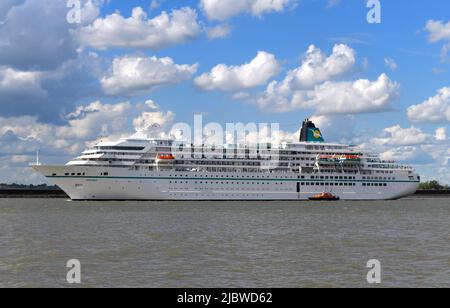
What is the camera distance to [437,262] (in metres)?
26.0

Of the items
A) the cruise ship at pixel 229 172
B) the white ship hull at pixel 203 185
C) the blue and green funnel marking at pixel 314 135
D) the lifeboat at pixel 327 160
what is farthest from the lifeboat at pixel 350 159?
the blue and green funnel marking at pixel 314 135

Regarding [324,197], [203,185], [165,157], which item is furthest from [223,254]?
[324,197]

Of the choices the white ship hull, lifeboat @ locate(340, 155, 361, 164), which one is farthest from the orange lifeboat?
lifeboat @ locate(340, 155, 361, 164)

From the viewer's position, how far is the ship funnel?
10912 centimetres

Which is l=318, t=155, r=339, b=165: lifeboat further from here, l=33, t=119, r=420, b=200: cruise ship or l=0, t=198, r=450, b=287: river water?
l=0, t=198, r=450, b=287: river water

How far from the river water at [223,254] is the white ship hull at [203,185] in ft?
134

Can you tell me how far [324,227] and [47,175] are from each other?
5391cm

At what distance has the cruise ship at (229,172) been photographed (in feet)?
283

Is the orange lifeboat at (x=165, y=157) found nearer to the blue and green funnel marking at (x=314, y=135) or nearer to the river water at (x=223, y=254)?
the blue and green funnel marking at (x=314, y=135)

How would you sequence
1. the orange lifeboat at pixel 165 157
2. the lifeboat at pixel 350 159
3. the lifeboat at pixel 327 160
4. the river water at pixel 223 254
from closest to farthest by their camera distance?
the river water at pixel 223 254 < the orange lifeboat at pixel 165 157 < the lifeboat at pixel 327 160 < the lifeboat at pixel 350 159

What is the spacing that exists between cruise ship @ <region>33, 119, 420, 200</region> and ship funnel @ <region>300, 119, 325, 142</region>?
18 centimetres
